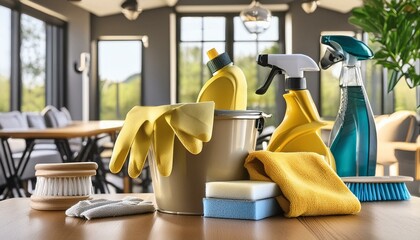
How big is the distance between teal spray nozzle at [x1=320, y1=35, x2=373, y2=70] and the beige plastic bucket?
0.97ft

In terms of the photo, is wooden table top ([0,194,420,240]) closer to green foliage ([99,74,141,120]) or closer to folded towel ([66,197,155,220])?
folded towel ([66,197,155,220])

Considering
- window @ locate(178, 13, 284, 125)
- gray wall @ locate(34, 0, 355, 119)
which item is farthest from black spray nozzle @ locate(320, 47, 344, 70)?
window @ locate(178, 13, 284, 125)

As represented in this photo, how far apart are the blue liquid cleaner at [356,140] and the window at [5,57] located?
843 centimetres

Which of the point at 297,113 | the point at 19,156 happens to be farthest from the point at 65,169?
the point at 19,156

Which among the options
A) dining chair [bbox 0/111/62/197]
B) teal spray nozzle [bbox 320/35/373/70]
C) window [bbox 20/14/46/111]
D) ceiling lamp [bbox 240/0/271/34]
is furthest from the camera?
window [bbox 20/14/46/111]

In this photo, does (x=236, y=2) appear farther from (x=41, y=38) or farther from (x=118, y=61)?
(x=41, y=38)

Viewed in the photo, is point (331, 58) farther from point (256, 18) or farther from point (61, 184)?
point (256, 18)

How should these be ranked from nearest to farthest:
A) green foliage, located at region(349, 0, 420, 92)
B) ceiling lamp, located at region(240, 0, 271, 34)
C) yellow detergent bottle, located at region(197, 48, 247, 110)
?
1. yellow detergent bottle, located at region(197, 48, 247, 110)
2. green foliage, located at region(349, 0, 420, 92)
3. ceiling lamp, located at region(240, 0, 271, 34)

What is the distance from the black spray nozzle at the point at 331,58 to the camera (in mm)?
1207

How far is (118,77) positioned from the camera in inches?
524

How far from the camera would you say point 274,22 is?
13.4 meters

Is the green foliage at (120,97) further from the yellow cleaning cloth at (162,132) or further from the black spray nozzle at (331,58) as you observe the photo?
the yellow cleaning cloth at (162,132)

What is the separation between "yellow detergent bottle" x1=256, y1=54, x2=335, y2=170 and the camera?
110cm

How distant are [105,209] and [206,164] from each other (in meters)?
0.16
